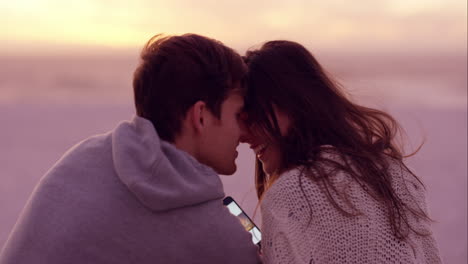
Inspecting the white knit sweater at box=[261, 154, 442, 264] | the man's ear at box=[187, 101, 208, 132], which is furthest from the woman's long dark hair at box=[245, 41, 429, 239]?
the man's ear at box=[187, 101, 208, 132]

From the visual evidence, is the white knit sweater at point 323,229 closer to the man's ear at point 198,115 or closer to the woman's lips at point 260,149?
the man's ear at point 198,115

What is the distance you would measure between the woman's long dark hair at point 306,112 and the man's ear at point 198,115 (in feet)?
0.78

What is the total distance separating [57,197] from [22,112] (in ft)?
20.3

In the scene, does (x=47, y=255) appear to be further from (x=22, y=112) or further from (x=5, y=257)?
(x=22, y=112)

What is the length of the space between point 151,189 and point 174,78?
232 millimetres

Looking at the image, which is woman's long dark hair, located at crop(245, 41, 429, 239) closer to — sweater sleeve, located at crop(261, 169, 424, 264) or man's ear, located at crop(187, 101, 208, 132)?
sweater sleeve, located at crop(261, 169, 424, 264)

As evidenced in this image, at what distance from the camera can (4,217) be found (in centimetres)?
450

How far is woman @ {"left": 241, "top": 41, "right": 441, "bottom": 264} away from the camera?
1.55 meters

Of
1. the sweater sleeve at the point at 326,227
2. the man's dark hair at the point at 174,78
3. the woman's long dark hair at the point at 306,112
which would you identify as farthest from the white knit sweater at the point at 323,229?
the man's dark hair at the point at 174,78

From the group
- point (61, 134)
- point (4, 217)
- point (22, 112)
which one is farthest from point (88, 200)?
point (22, 112)

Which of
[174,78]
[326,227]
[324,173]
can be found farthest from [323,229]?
[174,78]

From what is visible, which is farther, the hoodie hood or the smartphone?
the smartphone

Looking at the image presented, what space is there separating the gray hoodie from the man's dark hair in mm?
60

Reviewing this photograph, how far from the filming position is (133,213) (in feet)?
4.83
